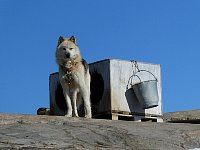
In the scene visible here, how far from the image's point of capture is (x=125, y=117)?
44.7 feet

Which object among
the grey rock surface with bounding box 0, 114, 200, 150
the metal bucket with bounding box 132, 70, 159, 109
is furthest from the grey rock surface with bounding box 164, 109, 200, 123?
the grey rock surface with bounding box 0, 114, 200, 150

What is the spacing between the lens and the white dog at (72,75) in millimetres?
12383

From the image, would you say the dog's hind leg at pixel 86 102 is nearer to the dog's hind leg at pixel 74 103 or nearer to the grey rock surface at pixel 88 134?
the dog's hind leg at pixel 74 103

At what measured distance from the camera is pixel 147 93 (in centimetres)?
1352

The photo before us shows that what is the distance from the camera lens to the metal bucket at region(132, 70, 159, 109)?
13516 mm

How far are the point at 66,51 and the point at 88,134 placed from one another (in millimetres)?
3749

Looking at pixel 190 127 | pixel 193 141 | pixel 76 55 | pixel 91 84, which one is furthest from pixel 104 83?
Result: pixel 193 141

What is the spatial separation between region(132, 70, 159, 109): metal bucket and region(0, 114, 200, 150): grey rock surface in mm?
2920

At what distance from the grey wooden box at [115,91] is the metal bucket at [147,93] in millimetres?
230

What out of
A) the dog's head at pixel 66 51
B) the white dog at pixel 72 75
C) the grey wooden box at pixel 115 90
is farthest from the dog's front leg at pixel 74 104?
the grey wooden box at pixel 115 90

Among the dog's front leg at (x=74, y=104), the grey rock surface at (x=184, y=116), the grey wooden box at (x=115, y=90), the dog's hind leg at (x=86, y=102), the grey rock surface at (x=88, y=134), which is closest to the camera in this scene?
the grey rock surface at (x=88, y=134)

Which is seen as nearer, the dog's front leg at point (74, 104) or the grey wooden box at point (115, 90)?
the dog's front leg at point (74, 104)

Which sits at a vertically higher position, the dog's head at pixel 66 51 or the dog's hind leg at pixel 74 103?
the dog's head at pixel 66 51

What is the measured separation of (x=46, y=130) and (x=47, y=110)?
6380 mm
